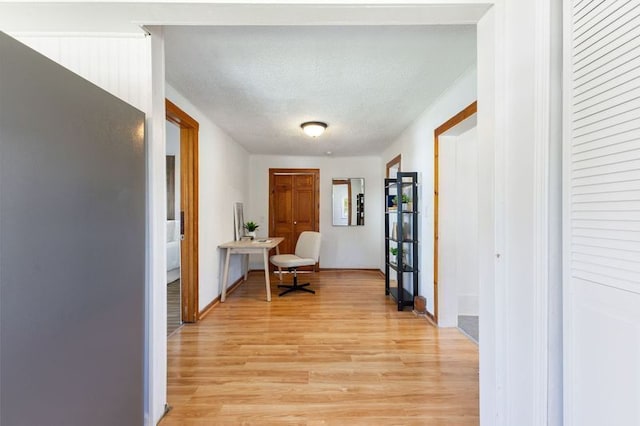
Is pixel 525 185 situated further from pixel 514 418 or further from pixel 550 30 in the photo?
pixel 514 418

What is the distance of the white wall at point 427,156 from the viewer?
2.50m

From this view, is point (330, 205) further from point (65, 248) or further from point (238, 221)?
point (65, 248)

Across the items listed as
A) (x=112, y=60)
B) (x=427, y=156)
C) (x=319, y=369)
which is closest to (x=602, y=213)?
(x=319, y=369)

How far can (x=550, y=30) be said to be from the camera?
1000mm

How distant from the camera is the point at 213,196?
3.50 metres

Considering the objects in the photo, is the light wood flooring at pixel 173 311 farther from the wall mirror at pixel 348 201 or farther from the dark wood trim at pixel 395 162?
the dark wood trim at pixel 395 162

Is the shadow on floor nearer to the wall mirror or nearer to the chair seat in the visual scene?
the chair seat

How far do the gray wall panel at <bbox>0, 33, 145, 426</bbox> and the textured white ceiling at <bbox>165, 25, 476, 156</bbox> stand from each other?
0.95m

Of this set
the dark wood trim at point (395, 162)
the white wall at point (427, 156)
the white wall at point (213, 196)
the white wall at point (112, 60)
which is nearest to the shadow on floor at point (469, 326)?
the white wall at point (427, 156)

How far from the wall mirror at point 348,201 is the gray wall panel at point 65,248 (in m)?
Answer: 4.47

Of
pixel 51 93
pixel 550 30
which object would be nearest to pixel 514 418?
pixel 550 30

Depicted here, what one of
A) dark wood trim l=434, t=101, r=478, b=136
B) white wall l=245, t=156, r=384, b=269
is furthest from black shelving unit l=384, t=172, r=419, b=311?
white wall l=245, t=156, r=384, b=269

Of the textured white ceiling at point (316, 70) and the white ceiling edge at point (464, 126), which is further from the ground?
the textured white ceiling at point (316, 70)

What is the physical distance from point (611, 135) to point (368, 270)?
495 cm
